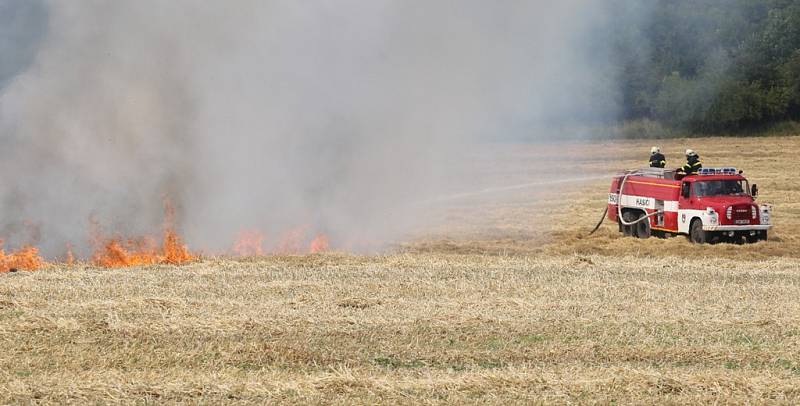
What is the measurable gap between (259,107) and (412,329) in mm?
Answer: 11121

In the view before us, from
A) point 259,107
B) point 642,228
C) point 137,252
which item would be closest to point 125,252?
point 137,252

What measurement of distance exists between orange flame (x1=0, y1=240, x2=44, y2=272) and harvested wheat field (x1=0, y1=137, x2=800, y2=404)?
73cm

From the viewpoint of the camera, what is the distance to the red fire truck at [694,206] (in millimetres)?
25422

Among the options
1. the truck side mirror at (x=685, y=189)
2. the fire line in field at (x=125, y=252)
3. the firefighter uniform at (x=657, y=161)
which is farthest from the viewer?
the firefighter uniform at (x=657, y=161)

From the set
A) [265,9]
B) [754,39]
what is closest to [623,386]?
[265,9]

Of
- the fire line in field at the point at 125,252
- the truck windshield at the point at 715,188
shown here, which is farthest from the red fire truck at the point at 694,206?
the fire line in field at the point at 125,252

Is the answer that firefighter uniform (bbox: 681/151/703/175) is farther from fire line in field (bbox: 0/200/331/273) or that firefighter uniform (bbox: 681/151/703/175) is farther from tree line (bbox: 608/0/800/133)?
tree line (bbox: 608/0/800/133)

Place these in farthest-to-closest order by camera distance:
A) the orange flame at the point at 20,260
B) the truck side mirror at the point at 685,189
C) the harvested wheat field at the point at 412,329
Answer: the truck side mirror at the point at 685,189, the orange flame at the point at 20,260, the harvested wheat field at the point at 412,329

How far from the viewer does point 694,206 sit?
1017 inches

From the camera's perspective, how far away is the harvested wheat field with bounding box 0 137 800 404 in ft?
36.7

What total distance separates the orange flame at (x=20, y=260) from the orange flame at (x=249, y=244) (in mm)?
4288

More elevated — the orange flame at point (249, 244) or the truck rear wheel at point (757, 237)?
the orange flame at point (249, 244)

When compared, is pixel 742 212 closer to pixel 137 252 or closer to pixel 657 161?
pixel 657 161

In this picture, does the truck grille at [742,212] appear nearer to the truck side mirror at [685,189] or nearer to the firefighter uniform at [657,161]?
the truck side mirror at [685,189]
